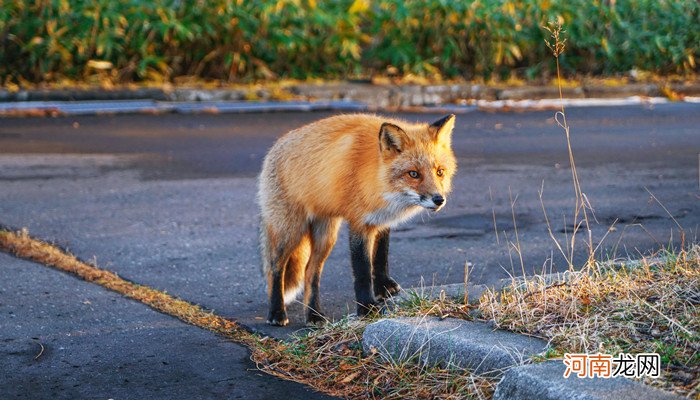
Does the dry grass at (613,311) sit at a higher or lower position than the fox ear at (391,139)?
lower

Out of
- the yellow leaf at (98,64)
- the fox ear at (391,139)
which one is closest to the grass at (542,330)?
the fox ear at (391,139)

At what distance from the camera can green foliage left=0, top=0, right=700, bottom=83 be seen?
1441cm

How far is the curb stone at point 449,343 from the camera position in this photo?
414 cm

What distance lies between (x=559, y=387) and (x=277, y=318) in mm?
2067

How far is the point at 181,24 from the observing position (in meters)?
14.7

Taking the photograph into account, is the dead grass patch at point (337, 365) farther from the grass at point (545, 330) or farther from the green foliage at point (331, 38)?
the green foliage at point (331, 38)

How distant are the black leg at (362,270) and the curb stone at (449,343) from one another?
0.58m

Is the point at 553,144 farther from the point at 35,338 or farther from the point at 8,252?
the point at 35,338

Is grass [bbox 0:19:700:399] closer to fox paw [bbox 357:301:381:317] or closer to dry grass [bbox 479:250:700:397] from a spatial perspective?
dry grass [bbox 479:250:700:397]

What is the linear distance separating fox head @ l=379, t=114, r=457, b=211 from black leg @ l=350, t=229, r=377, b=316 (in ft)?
0.89

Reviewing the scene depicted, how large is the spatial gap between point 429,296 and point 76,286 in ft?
6.96

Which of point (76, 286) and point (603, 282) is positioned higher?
point (603, 282)

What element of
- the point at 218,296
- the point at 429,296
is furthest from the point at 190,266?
the point at 429,296

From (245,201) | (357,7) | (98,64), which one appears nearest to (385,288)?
(245,201)
